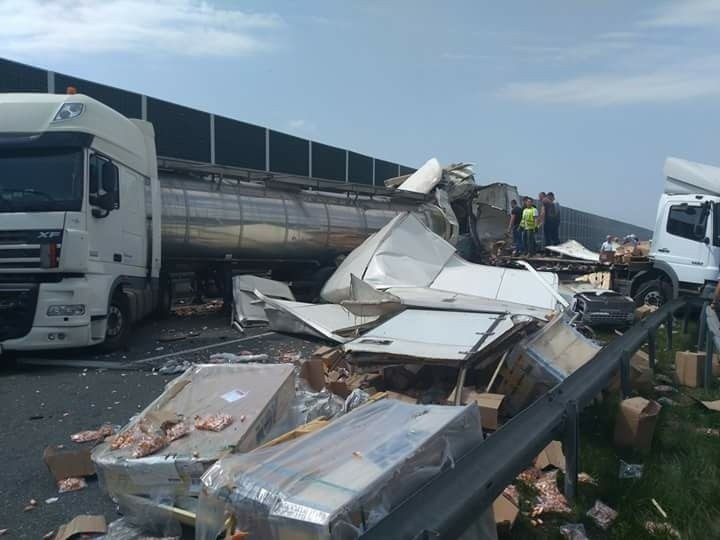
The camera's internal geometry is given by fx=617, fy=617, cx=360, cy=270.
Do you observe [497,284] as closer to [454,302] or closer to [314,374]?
[454,302]

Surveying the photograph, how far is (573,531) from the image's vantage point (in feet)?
10.3

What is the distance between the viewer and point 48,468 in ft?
13.0

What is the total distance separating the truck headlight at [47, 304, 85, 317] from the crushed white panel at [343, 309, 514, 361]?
12.7 ft

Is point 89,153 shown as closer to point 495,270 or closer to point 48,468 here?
point 48,468

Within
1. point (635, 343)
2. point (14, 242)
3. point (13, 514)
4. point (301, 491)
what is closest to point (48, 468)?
point (13, 514)

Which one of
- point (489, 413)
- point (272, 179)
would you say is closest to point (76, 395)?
point (489, 413)

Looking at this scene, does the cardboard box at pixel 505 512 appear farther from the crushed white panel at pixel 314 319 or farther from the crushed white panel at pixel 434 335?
the crushed white panel at pixel 314 319

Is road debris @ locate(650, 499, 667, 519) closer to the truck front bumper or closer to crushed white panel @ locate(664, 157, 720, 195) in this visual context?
the truck front bumper

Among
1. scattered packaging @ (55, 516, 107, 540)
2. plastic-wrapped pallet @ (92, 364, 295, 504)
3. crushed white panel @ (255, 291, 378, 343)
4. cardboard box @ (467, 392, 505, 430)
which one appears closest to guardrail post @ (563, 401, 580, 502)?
cardboard box @ (467, 392, 505, 430)


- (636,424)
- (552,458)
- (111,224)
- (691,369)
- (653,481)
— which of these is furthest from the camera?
(111,224)

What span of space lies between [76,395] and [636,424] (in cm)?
499

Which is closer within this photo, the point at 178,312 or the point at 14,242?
the point at 14,242

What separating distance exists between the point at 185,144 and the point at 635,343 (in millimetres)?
14300

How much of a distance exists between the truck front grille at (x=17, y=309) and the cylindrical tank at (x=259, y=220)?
3565 millimetres
